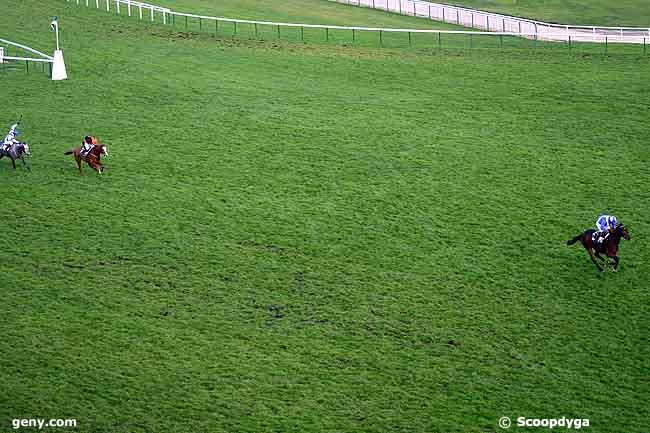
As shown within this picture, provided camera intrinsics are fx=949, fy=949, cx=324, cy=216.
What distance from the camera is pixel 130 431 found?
1360 centimetres

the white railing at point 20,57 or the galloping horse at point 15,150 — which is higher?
the white railing at point 20,57

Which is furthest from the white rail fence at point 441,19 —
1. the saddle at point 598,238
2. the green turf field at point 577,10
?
the saddle at point 598,238

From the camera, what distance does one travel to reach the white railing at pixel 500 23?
1615 inches

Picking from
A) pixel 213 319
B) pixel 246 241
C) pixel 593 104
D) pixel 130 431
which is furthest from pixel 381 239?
pixel 593 104

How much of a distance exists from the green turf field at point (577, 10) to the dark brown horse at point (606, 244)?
113ft

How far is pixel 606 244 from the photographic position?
17969 millimetres

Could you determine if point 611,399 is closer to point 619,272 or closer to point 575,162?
point 619,272

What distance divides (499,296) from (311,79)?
16993 millimetres

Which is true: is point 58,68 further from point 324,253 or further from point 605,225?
point 605,225

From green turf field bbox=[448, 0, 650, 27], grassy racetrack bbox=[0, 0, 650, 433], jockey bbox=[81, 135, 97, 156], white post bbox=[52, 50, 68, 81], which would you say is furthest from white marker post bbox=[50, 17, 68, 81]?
green turf field bbox=[448, 0, 650, 27]

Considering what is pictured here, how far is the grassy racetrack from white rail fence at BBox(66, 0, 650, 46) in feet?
23.1

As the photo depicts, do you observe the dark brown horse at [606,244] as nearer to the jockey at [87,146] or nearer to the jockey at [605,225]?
the jockey at [605,225]

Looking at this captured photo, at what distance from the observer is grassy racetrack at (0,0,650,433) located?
1462 centimetres

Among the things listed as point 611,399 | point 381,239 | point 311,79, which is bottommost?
point 611,399
